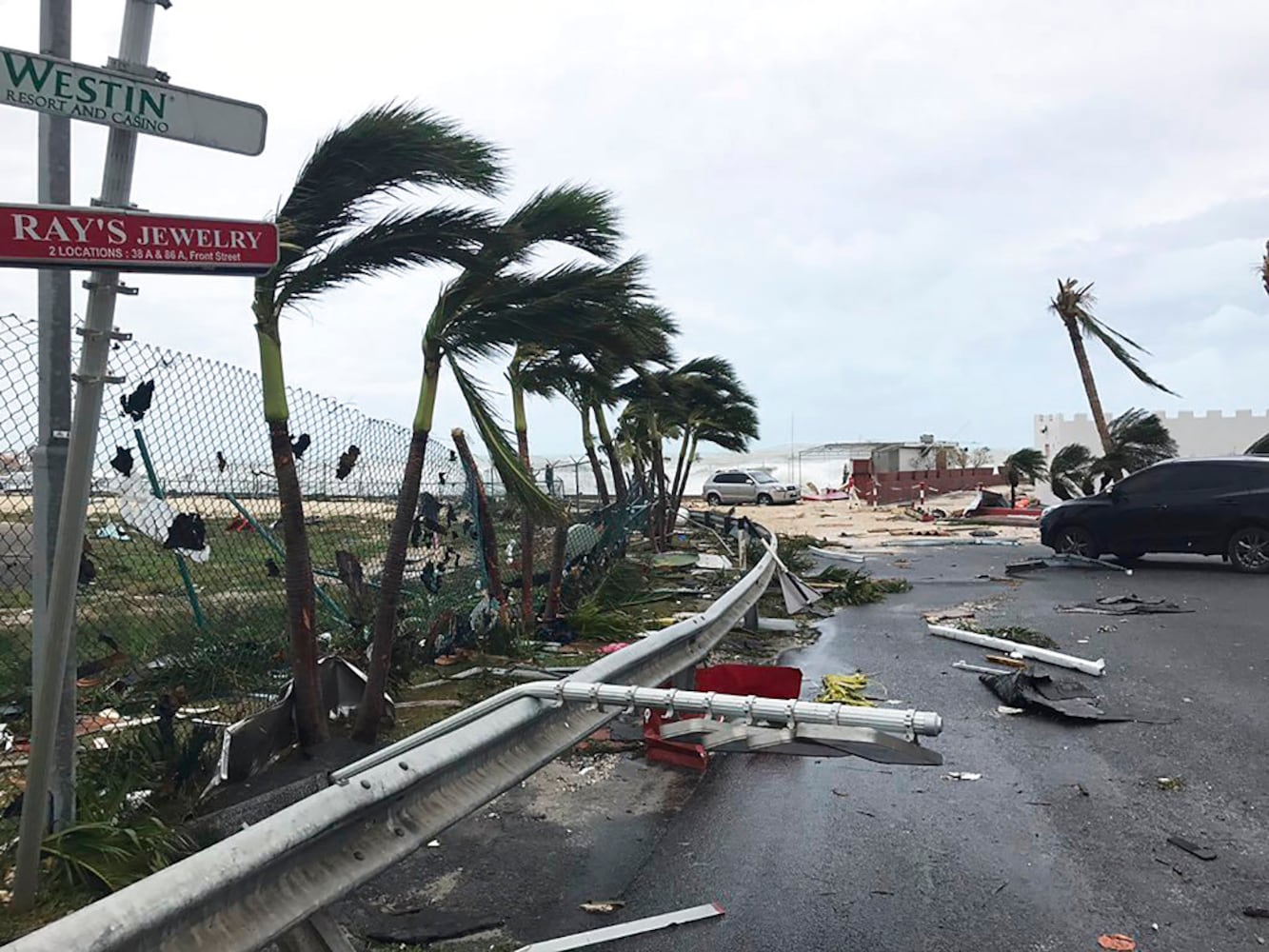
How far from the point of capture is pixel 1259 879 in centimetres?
409

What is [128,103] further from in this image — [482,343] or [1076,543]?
[1076,543]

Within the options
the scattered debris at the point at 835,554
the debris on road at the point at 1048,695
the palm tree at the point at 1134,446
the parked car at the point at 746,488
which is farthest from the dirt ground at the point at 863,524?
the debris on road at the point at 1048,695

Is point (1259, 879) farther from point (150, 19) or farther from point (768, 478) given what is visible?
point (768, 478)

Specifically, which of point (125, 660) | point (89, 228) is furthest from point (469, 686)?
point (89, 228)

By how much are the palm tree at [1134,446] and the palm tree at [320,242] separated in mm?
20639

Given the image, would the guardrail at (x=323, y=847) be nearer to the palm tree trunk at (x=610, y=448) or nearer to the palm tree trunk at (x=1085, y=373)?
the palm tree trunk at (x=610, y=448)

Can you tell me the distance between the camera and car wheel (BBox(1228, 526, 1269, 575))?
14.9 m

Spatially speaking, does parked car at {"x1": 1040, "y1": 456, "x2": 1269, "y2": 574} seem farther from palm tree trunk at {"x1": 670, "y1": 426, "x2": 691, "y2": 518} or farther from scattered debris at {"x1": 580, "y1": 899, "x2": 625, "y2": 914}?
scattered debris at {"x1": 580, "y1": 899, "x2": 625, "y2": 914}

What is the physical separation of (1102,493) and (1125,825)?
543 inches

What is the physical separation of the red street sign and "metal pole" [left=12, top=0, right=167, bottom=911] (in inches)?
→ 7.8

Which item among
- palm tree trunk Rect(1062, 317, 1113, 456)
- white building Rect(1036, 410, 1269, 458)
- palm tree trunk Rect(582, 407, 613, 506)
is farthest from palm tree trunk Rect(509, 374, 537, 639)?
white building Rect(1036, 410, 1269, 458)

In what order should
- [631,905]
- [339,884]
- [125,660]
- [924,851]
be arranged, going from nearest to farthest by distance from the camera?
[339,884], [631,905], [924,851], [125,660]

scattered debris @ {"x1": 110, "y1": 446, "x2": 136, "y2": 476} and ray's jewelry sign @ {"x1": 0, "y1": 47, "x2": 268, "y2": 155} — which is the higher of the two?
ray's jewelry sign @ {"x1": 0, "y1": 47, "x2": 268, "y2": 155}

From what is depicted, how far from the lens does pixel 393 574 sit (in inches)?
261
